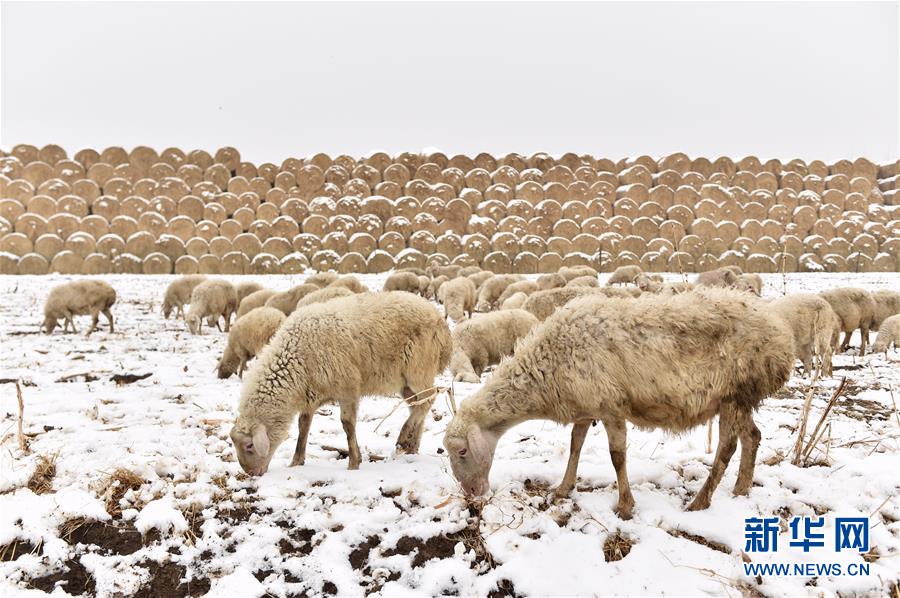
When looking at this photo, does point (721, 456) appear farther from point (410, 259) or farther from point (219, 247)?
point (219, 247)

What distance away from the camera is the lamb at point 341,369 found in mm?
4258

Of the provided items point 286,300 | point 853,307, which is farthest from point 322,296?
point 853,307

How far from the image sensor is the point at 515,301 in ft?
37.5

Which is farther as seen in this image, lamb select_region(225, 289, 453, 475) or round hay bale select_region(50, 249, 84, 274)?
round hay bale select_region(50, 249, 84, 274)

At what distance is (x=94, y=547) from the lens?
129 inches

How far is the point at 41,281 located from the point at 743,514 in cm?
1982

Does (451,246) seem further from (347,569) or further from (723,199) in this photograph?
(347,569)

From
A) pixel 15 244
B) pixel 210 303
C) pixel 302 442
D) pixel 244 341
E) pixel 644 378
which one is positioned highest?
pixel 15 244

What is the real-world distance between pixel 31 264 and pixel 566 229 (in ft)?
66.8

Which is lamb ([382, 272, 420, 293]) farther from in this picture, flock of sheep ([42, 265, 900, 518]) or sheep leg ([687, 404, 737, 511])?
sheep leg ([687, 404, 737, 511])

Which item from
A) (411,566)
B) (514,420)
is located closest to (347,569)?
(411,566)

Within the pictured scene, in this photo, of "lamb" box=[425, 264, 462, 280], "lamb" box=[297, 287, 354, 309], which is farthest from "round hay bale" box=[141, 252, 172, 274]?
"lamb" box=[297, 287, 354, 309]

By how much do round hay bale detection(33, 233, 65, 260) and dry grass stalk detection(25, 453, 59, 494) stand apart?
18207 millimetres

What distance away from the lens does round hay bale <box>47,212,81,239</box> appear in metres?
18.7
